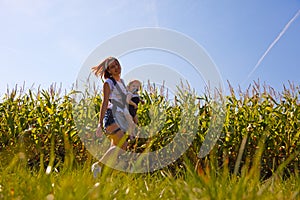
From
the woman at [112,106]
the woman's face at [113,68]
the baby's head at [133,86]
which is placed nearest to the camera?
the woman at [112,106]

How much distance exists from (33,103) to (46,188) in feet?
14.7

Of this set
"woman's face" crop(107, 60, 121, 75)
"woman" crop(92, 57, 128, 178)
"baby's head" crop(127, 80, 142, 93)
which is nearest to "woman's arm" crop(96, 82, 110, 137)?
"woman" crop(92, 57, 128, 178)

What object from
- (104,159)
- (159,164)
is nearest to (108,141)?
(159,164)

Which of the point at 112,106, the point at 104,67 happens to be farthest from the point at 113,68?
the point at 112,106

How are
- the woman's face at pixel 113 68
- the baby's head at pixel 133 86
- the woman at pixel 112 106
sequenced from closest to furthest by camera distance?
the woman at pixel 112 106 < the woman's face at pixel 113 68 < the baby's head at pixel 133 86

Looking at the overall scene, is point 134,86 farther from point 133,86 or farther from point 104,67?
point 104,67

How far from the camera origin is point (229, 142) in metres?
5.34

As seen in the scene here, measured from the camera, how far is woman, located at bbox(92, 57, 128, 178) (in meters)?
4.63

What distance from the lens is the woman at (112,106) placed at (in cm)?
463

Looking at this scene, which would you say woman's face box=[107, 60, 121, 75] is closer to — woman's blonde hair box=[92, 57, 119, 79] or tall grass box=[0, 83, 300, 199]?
woman's blonde hair box=[92, 57, 119, 79]

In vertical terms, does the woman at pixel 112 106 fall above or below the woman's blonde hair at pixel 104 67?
below

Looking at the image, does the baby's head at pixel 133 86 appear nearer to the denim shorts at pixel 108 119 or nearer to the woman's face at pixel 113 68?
the woman's face at pixel 113 68

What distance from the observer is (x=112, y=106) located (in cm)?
473

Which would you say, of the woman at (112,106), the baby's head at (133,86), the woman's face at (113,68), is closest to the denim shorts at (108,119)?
the woman at (112,106)
